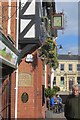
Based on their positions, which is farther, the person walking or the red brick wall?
the red brick wall

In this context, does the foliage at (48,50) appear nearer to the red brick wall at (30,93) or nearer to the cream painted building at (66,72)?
the red brick wall at (30,93)

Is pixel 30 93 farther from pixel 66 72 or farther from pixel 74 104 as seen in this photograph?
pixel 66 72

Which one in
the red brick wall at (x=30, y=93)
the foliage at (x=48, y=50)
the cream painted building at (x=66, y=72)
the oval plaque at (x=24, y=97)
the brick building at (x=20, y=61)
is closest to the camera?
the brick building at (x=20, y=61)

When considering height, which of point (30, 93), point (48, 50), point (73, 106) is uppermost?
point (48, 50)

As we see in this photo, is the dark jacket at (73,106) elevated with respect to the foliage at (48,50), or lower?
lower

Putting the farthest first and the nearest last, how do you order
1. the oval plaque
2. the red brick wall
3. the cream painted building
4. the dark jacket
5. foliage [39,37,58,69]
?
1. the cream painted building
2. foliage [39,37,58,69]
3. the oval plaque
4. the red brick wall
5. the dark jacket

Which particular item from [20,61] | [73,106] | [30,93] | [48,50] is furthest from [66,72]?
[73,106]

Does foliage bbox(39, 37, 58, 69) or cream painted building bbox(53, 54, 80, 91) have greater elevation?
foliage bbox(39, 37, 58, 69)

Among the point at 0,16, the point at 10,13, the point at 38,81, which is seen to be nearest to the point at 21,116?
the point at 38,81

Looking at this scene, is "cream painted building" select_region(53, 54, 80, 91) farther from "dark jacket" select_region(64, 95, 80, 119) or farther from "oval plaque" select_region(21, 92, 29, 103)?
"dark jacket" select_region(64, 95, 80, 119)

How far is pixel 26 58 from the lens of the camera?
547 inches

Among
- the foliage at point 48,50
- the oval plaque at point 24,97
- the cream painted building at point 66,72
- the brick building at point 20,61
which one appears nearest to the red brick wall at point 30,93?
the brick building at point 20,61

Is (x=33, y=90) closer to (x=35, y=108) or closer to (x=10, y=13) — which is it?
(x=35, y=108)

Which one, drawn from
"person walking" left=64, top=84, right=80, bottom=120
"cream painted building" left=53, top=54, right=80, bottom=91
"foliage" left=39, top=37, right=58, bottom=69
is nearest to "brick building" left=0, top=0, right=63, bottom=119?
"foliage" left=39, top=37, right=58, bottom=69
